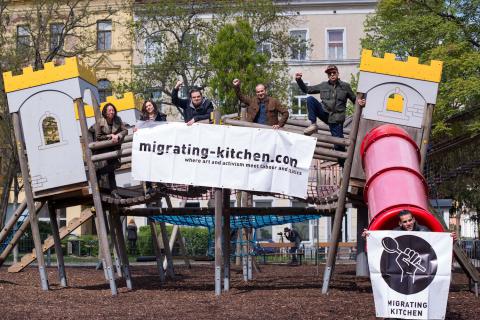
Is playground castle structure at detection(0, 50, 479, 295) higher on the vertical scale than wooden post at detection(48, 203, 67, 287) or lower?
higher

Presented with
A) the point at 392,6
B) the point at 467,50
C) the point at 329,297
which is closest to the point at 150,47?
the point at 392,6

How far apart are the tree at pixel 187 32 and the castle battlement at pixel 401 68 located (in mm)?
27239

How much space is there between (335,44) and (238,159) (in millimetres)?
39398

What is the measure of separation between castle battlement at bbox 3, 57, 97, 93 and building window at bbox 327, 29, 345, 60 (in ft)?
124

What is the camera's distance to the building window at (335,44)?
5244 centimetres

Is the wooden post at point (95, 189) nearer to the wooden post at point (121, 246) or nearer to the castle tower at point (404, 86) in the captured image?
the wooden post at point (121, 246)

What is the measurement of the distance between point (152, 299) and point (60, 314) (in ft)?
8.36

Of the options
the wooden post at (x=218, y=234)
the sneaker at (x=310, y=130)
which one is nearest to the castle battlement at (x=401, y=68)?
the sneaker at (x=310, y=130)

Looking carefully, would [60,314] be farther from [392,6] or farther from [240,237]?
[392,6]

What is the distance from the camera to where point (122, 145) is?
51.3 feet

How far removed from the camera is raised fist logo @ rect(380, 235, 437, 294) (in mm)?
9938

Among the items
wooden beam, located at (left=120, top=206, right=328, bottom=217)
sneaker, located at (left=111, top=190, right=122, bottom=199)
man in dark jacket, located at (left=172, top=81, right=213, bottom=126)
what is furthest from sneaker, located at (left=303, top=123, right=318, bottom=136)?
sneaker, located at (left=111, top=190, right=122, bottom=199)

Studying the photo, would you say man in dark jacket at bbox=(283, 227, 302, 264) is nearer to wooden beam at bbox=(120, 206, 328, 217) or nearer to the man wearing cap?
wooden beam at bbox=(120, 206, 328, 217)

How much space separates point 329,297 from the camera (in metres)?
13.9
